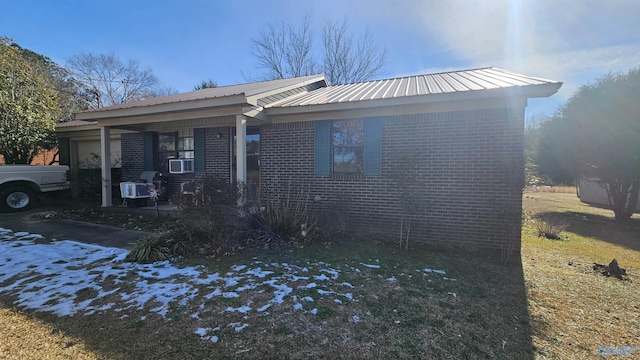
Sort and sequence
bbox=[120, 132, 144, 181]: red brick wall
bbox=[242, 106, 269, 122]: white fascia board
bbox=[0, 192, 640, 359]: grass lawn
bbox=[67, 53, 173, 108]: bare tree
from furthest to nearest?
1. bbox=[67, 53, 173, 108]: bare tree
2. bbox=[120, 132, 144, 181]: red brick wall
3. bbox=[242, 106, 269, 122]: white fascia board
4. bbox=[0, 192, 640, 359]: grass lawn

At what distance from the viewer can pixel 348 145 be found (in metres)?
6.73

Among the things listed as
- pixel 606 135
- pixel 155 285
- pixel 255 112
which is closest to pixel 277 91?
pixel 255 112

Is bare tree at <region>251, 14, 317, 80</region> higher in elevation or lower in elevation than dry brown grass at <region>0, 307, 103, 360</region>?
higher

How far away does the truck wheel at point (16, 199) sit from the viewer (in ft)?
27.3

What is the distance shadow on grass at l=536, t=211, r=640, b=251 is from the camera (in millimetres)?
8881

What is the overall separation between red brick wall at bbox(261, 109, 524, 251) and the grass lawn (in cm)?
86

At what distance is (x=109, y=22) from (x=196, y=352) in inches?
626

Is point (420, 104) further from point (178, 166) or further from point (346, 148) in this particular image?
point (178, 166)

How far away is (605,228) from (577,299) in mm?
9844

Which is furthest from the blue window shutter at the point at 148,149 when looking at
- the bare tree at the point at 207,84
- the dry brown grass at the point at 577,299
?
the bare tree at the point at 207,84

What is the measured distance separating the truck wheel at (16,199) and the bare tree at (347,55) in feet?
56.5

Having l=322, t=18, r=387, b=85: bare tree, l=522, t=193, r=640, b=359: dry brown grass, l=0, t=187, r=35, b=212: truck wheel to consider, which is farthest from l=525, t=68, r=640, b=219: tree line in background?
l=0, t=187, r=35, b=212: truck wheel

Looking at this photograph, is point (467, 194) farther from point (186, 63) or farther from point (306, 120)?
point (186, 63)

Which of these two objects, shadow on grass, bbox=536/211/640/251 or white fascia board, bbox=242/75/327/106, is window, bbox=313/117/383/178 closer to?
white fascia board, bbox=242/75/327/106
